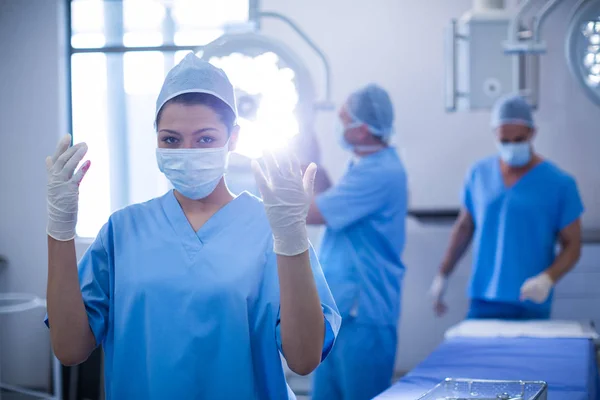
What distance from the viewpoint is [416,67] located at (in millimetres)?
3629

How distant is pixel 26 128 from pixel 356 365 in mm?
1269

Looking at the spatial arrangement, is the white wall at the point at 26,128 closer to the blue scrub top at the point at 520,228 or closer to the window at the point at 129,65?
the window at the point at 129,65

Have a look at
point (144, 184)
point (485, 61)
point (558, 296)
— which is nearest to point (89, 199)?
point (144, 184)

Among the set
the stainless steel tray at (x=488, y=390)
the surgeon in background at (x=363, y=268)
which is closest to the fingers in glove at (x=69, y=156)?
the stainless steel tray at (x=488, y=390)

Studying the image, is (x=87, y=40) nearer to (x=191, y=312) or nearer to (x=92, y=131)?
(x=92, y=131)

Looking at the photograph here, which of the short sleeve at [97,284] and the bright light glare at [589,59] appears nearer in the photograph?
the short sleeve at [97,284]

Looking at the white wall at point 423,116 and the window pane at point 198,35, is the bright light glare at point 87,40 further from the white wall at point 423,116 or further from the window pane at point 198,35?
the white wall at point 423,116

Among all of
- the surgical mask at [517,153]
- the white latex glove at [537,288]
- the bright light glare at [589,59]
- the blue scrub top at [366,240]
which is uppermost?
the bright light glare at [589,59]

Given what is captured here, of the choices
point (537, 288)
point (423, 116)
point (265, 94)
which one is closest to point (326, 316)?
point (265, 94)

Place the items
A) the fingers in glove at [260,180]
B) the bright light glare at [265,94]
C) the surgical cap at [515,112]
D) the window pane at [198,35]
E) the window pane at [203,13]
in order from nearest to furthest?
the fingers in glove at [260,180] < the bright light glare at [265,94] < the surgical cap at [515,112] < the window pane at [198,35] < the window pane at [203,13]

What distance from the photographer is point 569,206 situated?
2.72 metres

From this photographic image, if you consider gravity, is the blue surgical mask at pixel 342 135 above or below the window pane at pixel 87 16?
below

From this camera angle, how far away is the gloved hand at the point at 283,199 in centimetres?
110

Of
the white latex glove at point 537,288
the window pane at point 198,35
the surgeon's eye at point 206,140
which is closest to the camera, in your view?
the surgeon's eye at point 206,140
